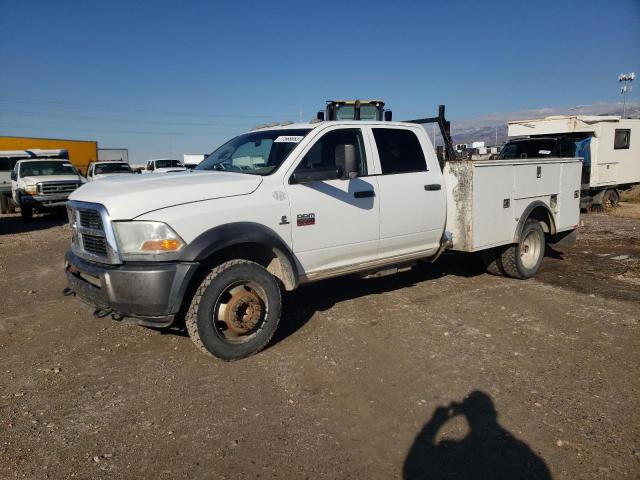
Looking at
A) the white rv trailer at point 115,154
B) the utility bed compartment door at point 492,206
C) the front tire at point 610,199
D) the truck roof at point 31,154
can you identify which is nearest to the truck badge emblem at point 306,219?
the utility bed compartment door at point 492,206

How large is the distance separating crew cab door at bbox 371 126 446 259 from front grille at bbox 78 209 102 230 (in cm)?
272

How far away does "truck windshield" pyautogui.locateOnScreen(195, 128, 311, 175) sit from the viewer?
186 inches

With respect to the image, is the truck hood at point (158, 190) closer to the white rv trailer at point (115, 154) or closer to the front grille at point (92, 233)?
the front grille at point (92, 233)

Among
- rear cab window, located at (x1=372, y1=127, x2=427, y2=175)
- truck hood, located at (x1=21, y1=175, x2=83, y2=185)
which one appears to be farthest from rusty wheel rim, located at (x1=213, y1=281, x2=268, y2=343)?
truck hood, located at (x1=21, y1=175, x2=83, y2=185)

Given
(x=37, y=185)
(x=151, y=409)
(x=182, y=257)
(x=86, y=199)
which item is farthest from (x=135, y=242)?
(x=37, y=185)

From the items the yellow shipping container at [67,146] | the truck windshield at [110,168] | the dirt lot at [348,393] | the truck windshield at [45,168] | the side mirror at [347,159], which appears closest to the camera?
the dirt lot at [348,393]

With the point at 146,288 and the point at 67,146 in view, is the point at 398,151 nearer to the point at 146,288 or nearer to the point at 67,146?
the point at 146,288

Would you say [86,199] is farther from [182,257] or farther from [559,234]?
[559,234]

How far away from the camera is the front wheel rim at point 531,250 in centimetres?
691

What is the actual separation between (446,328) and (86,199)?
141 inches

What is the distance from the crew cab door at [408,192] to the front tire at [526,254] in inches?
55.3

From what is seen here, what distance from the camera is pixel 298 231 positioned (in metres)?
4.56

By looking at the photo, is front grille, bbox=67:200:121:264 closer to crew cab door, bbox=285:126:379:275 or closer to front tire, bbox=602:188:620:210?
crew cab door, bbox=285:126:379:275

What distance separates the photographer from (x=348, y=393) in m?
3.70
